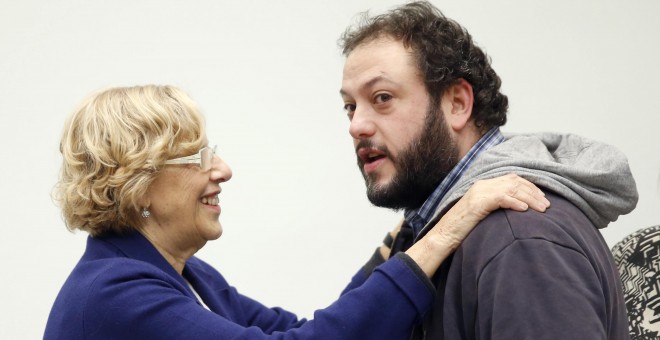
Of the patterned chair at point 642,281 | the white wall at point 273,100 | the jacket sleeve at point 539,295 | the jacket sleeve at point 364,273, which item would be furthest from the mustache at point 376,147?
the white wall at point 273,100

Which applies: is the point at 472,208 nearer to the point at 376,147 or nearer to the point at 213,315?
the point at 376,147

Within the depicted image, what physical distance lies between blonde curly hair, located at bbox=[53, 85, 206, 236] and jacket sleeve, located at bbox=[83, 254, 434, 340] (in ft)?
0.60

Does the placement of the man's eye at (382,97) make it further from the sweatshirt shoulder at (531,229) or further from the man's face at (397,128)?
the sweatshirt shoulder at (531,229)

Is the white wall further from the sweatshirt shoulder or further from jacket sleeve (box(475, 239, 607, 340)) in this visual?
jacket sleeve (box(475, 239, 607, 340))

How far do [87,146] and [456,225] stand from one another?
35.2 inches

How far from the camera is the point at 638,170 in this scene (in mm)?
3930

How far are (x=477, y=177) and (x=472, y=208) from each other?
0.13m

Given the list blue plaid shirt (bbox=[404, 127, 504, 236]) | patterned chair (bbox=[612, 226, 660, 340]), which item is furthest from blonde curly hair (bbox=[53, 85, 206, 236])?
patterned chair (bbox=[612, 226, 660, 340])

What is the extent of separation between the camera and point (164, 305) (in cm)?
193

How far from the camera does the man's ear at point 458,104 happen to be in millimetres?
1910

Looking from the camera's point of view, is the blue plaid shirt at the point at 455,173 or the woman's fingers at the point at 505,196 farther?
the blue plaid shirt at the point at 455,173

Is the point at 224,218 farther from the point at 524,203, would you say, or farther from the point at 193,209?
the point at 524,203

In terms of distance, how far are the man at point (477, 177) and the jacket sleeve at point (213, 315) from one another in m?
0.06

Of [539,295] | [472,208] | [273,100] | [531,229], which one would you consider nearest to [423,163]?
[472,208]
